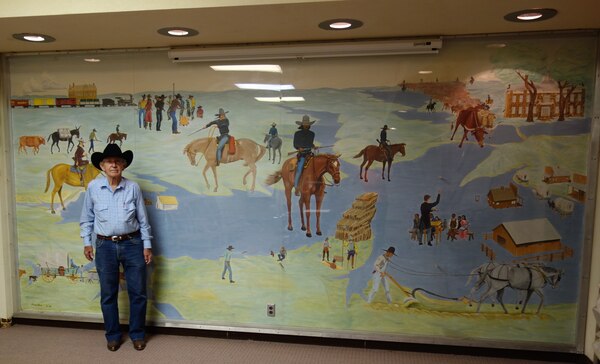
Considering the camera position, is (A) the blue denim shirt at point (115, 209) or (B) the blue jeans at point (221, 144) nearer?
(A) the blue denim shirt at point (115, 209)

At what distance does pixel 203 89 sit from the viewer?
10.8ft

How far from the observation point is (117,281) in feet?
10.7

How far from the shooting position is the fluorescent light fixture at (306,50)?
115 inches

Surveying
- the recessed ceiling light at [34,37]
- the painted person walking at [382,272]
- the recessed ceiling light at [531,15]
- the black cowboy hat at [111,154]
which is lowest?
the painted person walking at [382,272]

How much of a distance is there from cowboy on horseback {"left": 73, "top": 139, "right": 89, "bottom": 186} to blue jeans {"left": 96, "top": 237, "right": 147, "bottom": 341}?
0.68 m

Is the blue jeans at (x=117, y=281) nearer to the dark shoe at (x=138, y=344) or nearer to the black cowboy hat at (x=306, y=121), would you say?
the dark shoe at (x=138, y=344)

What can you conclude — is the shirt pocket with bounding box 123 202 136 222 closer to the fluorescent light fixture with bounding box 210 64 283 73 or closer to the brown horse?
the fluorescent light fixture with bounding box 210 64 283 73

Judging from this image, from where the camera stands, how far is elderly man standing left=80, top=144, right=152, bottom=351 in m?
3.16

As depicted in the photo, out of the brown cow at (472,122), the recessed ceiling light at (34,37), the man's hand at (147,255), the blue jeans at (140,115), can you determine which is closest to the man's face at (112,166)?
the blue jeans at (140,115)

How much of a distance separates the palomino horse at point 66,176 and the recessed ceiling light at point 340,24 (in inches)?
86.3

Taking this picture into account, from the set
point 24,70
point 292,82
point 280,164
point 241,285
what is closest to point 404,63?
point 292,82

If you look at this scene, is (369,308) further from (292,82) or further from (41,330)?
(41,330)

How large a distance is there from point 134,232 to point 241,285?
2.99 ft
